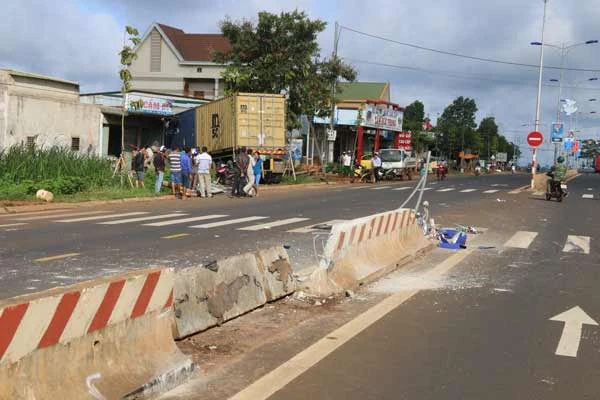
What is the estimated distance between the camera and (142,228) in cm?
1424

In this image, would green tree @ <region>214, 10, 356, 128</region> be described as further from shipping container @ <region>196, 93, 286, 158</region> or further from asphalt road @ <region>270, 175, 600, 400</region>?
asphalt road @ <region>270, 175, 600, 400</region>

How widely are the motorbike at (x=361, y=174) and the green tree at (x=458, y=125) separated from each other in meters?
54.6

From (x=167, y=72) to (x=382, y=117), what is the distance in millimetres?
18254

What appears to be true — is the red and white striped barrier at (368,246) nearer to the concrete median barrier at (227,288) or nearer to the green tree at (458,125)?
the concrete median barrier at (227,288)

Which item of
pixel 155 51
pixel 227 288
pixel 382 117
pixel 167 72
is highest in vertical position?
pixel 155 51

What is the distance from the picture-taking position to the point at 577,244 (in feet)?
46.0

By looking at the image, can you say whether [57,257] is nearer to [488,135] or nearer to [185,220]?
[185,220]

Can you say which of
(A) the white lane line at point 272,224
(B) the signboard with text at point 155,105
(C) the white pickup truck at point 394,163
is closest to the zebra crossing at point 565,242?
(A) the white lane line at point 272,224

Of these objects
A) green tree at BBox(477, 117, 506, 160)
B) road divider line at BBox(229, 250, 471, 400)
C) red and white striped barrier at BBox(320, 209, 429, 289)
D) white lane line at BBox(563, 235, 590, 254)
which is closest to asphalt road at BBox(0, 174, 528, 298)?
red and white striped barrier at BBox(320, 209, 429, 289)

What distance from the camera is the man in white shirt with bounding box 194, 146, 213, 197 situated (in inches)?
904

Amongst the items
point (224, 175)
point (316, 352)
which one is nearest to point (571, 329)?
point (316, 352)

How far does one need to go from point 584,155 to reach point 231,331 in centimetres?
17863

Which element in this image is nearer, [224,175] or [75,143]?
[224,175]

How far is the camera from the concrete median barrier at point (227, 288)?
5988 millimetres
